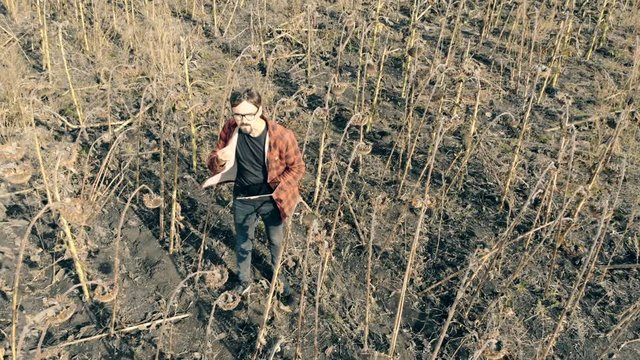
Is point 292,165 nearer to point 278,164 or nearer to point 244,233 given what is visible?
point 278,164

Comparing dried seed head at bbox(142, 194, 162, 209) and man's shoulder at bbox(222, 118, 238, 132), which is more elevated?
man's shoulder at bbox(222, 118, 238, 132)

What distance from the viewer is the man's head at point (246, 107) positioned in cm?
292

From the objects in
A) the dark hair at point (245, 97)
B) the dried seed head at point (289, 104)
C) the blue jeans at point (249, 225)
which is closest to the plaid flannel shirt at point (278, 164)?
the blue jeans at point (249, 225)

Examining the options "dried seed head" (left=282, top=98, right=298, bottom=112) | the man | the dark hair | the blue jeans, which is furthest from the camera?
"dried seed head" (left=282, top=98, right=298, bottom=112)

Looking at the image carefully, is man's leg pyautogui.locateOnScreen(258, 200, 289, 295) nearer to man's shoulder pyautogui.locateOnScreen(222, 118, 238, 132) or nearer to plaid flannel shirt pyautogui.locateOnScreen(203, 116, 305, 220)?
plaid flannel shirt pyautogui.locateOnScreen(203, 116, 305, 220)

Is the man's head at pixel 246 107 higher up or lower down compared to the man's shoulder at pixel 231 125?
higher up

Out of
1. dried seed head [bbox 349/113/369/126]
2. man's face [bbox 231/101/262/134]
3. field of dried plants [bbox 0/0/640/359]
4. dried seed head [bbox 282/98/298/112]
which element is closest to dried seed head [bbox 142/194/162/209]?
field of dried plants [bbox 0/0/640/359]

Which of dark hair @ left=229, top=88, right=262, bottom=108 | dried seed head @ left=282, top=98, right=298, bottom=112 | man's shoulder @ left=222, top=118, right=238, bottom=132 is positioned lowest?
dried seed head @ left=282, top=98, right=298, bottom=112

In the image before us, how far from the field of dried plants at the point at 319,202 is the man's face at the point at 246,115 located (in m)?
0.57

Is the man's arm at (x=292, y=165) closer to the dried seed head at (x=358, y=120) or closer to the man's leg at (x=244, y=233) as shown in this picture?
the man's leg at (x=244, y=233)

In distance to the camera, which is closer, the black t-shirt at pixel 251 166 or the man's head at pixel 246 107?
the man's head at pixel 246 107

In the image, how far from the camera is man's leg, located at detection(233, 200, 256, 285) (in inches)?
132

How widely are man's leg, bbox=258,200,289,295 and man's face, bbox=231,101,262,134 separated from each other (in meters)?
0.50

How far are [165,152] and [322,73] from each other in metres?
2.08
